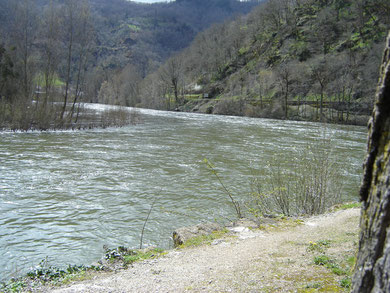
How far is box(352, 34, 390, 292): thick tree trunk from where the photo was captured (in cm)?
156

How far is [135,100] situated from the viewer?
104750 millimetres

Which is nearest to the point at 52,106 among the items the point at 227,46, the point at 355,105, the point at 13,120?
the point at 13,120

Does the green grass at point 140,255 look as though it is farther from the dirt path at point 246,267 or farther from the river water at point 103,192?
the river water at point 103,192

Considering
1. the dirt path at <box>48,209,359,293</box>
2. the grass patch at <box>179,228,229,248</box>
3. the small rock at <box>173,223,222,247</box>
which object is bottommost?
the small rock at <box>173,223,222,247</box>

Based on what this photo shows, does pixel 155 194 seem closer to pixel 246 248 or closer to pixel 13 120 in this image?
pixel 246 248

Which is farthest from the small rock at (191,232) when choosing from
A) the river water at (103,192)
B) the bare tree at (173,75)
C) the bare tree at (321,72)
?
the bare tree at (173,75)

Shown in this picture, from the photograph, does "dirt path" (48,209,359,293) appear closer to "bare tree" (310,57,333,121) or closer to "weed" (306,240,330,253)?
"weed" (306,240,330,253)

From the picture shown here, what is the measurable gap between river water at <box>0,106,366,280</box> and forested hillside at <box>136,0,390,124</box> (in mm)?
24442

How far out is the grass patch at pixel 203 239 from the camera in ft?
19.0

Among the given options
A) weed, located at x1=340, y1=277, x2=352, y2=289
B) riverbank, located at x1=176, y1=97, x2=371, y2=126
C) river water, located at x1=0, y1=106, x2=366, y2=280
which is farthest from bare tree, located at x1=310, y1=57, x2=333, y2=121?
weed, located at x1=340, y1=277, x2=352, y2=289

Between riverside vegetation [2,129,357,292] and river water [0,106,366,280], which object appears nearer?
riverside vegetation [2,129,357,292]

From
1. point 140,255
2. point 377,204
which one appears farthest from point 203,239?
point 377,204

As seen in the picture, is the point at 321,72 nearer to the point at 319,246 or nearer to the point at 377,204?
the point at 319,246

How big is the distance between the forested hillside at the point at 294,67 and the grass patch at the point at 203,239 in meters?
31.7
